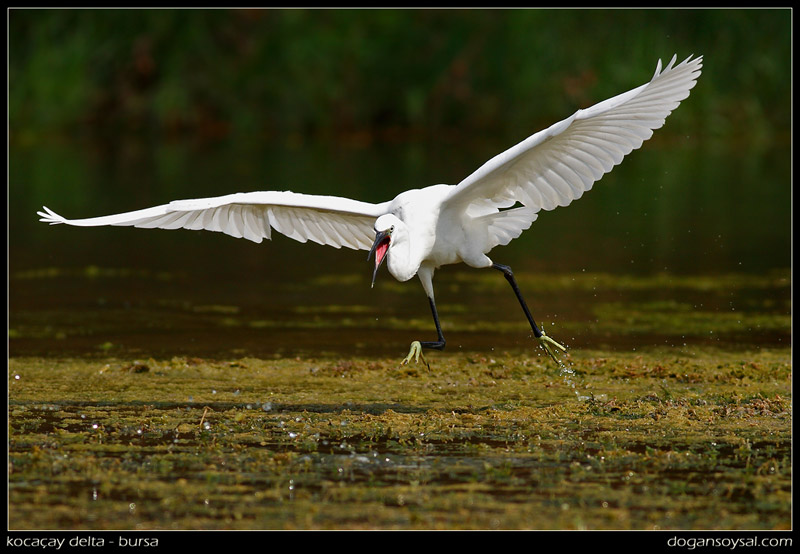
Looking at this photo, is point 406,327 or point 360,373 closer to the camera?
point 360,373

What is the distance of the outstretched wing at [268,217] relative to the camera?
790 cm

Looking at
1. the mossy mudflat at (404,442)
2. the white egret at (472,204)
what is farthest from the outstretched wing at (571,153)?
the mossy mudflat at (404,442)

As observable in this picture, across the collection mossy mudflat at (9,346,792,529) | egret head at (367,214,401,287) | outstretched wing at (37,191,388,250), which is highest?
outstretched wing at (37,191,388,250)

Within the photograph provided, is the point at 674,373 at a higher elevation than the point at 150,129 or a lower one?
lower

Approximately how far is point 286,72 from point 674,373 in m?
19.7


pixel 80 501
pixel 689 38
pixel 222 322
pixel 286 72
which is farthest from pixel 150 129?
pixel 80 501

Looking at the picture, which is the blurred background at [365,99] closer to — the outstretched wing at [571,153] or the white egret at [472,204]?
the white egret at [472,204]

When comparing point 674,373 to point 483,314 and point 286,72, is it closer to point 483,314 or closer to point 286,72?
point 483,314

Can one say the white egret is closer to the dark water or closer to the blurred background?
the dark water

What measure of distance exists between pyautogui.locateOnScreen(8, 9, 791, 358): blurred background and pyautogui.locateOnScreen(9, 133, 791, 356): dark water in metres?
0.16

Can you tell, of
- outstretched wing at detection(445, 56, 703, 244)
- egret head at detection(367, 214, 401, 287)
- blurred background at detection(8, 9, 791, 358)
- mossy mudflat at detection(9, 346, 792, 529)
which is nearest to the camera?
mossy mudflat at detection(9, 346, 792, 529)

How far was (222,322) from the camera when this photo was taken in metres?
10.5

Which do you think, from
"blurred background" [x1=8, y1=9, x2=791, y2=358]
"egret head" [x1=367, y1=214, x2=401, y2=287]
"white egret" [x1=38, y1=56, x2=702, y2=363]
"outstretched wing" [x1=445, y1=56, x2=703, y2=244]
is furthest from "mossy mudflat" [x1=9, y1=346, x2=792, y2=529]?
→ "blurred background" [x1=8, y1=9, x2=791, y2=358]

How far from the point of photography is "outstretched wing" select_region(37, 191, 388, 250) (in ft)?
25.9
